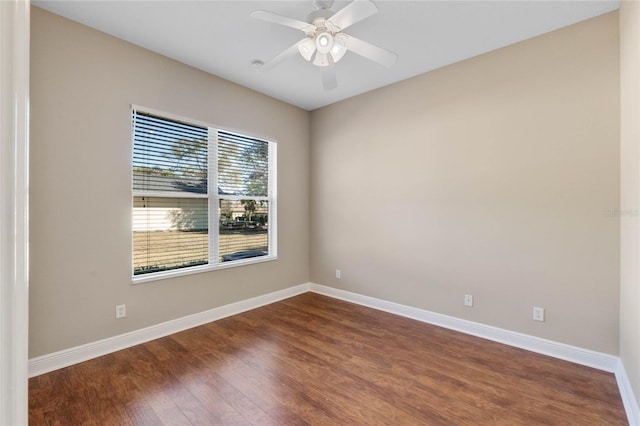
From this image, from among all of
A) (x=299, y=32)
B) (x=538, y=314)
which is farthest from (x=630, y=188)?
(x=299, y=32)

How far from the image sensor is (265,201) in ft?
13.6

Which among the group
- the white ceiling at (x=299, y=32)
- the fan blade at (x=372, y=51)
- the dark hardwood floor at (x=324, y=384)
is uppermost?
the white ceiling at (x=299, y=32)

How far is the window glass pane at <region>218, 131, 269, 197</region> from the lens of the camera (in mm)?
3584

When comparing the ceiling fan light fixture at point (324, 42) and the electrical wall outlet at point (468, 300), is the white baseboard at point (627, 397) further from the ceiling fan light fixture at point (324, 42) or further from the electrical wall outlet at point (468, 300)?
the ceiling fan light fixture at point (324, 42)

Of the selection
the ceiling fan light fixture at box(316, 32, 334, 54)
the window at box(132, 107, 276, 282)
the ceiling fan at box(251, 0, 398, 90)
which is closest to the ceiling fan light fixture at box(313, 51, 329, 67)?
the ceiling fan at box(251, 0, 398, 90)

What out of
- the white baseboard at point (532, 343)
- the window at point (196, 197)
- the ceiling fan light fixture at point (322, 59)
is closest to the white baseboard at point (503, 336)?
the white baseboard at point (532, 343)

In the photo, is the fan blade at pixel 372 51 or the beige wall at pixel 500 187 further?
the beige wall at pixel 500 187

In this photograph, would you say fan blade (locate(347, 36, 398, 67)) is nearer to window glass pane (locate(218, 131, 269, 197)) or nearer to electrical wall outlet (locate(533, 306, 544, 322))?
window glass pane (locate(218, 131, 269, 197))

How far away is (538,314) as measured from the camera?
8.80 ft

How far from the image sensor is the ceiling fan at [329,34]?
188 cm

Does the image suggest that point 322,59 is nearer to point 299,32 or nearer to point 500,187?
point 299,32

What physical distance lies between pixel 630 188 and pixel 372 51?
1978mm

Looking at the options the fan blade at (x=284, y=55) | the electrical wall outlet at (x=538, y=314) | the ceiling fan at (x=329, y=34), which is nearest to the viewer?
the ceiling fan at (x=329, y=34)

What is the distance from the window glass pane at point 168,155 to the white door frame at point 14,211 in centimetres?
279
